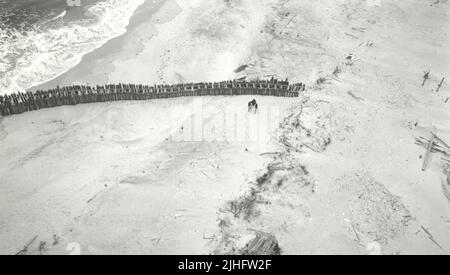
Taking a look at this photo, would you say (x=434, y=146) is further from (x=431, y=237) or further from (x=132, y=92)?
(x=132, y=92)

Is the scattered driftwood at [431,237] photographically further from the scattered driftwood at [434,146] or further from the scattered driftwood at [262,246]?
the scattered driftwood at [262,246]

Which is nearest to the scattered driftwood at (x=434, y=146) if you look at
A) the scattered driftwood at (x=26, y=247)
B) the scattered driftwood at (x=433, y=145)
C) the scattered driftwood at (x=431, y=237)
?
the scattered driftwood at (x=433, y=145)

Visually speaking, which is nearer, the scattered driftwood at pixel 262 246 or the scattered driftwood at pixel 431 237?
the scattered driftwood at pixel 262 246
